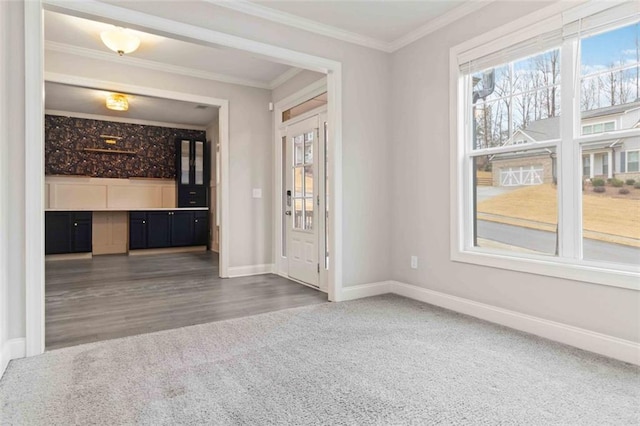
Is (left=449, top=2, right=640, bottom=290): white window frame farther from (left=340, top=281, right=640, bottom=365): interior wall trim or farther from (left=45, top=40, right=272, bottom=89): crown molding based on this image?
(left=45, top=40, right=272, bottom=89): crown molding

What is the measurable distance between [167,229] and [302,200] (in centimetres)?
418

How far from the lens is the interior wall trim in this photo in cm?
226

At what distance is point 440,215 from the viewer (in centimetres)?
344

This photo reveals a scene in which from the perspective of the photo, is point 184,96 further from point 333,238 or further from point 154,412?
point 154,412

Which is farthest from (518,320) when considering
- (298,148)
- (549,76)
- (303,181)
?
(298,148)

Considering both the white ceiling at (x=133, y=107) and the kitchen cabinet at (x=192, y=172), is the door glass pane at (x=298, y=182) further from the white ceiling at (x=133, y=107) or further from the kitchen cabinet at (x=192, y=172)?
the kitchen cabinet at (x=192, y=172)

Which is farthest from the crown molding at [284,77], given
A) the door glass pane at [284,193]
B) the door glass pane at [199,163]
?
the door glass pane at [199,163]

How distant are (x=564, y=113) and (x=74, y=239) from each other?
769 centimetres

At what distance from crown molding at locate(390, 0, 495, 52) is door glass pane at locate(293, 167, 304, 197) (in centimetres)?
182

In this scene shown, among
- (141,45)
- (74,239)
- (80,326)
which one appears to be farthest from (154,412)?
(74,239)

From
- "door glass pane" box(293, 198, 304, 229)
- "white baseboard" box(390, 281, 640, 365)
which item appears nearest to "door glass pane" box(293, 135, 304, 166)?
"door glass pane" box(293, 198, 304, 229)

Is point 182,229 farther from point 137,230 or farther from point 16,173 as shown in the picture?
point 16,173

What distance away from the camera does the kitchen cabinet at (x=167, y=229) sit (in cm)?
729

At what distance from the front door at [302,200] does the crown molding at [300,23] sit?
38.3 inches
